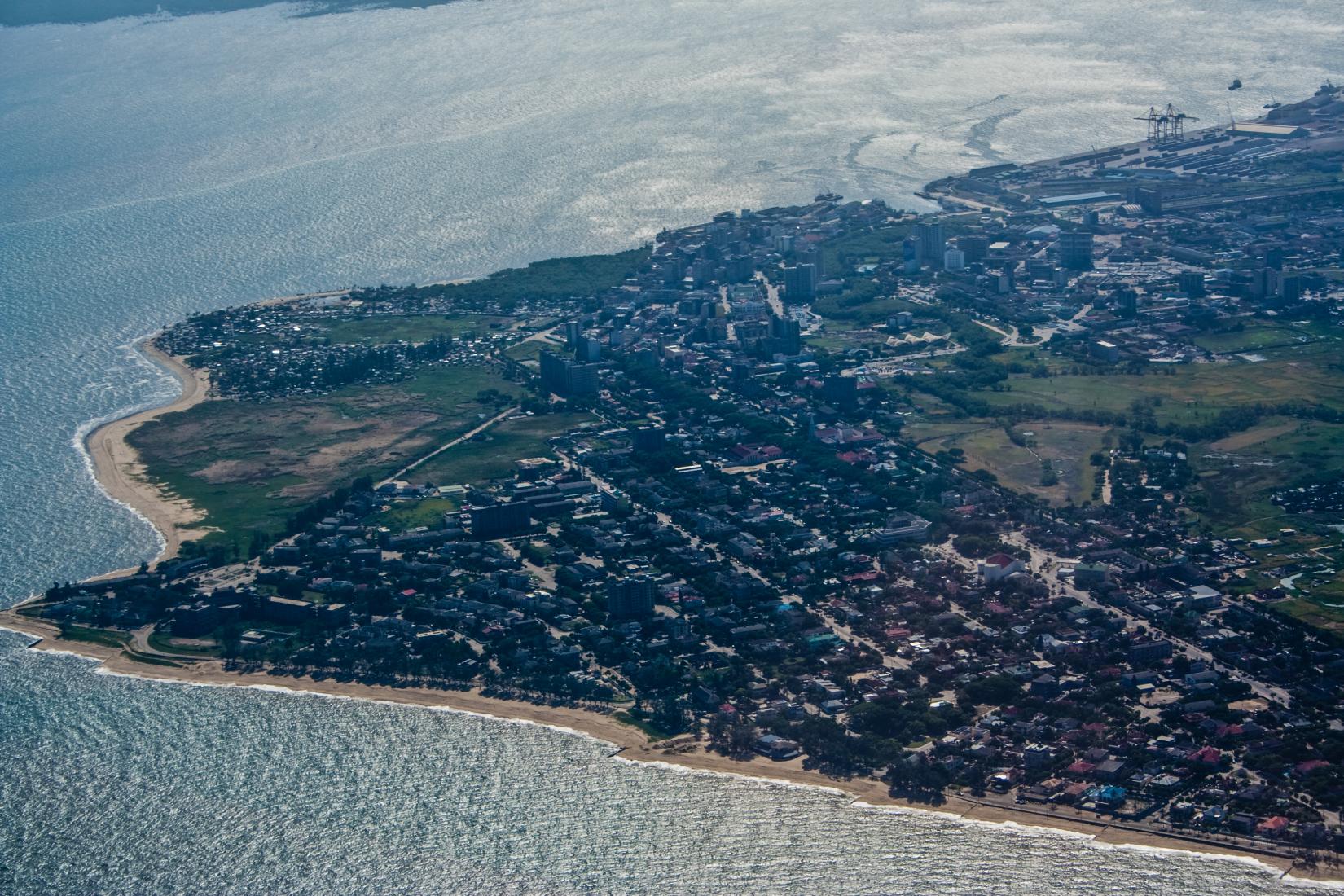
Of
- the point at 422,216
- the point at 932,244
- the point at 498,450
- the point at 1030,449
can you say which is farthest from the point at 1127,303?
the point at 422,216

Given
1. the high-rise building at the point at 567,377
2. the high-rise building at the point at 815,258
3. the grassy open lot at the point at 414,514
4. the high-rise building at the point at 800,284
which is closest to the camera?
the grassy open lot at the point at 414,514

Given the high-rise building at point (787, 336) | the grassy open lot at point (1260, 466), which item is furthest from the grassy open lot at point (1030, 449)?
the high-rise building at point (787, 336)

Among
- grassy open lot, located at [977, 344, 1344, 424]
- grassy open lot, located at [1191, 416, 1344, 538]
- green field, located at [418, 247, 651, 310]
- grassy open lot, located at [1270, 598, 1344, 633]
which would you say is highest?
green field, located at [418, 247, 651, 310]

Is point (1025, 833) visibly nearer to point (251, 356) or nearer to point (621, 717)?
point (621, 717)

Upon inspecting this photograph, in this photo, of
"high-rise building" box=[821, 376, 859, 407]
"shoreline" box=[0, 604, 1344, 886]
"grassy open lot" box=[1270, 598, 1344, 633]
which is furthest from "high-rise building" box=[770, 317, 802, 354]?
"shoreline" box=[0, 604, 1344, 886]

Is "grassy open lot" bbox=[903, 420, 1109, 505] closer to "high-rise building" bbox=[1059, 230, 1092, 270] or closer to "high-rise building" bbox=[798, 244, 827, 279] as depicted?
"high-rise building" bbox=[1059, 230, 1092, 270]

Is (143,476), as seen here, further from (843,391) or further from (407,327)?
(843,391)

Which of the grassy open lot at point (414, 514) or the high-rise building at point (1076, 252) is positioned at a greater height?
the grassy open lot at point (414, 514)

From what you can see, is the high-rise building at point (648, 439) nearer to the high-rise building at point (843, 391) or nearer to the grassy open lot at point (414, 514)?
the grassy open lot at point (414, 514)
